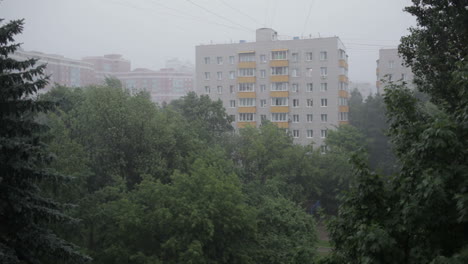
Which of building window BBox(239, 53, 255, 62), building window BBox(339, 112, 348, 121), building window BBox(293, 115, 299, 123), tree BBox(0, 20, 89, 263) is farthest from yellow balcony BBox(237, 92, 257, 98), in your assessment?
tree BBox(0, 20, 89, 263)

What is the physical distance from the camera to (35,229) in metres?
10.5

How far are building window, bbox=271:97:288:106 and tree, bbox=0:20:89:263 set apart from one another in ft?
134

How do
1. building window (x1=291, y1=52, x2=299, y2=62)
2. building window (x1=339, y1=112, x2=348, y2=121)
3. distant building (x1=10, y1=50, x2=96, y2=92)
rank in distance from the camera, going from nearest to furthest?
1. building window (x1=339, y1=112, x2=348, y2=121)
2. building window (x1=291, y1=52, x2=299, y2=62)
3. distant building (x1=10, y1=50, x2=96, y2=92)

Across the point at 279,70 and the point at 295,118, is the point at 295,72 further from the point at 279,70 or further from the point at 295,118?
the point at 295,118

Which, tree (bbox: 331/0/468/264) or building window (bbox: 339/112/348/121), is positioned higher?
building window (bbox: 339/112/348/121)

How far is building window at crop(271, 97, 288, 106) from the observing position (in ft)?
165

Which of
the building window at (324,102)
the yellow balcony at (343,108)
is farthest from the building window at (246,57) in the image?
the yellow balcony at (343,108)

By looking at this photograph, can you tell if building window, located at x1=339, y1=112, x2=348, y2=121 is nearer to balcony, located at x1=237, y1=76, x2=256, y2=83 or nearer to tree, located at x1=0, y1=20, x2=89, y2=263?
balcony, located at x1=237, y1=76, x2=256, y2=83

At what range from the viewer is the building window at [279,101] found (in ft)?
165

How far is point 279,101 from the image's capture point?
1984 inches

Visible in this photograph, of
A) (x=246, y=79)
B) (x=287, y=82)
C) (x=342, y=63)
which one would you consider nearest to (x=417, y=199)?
(x=287, y=82)

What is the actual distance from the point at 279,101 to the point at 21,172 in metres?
41.8

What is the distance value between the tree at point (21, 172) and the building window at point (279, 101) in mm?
40788

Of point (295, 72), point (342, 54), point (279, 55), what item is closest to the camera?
point (342, 54)
